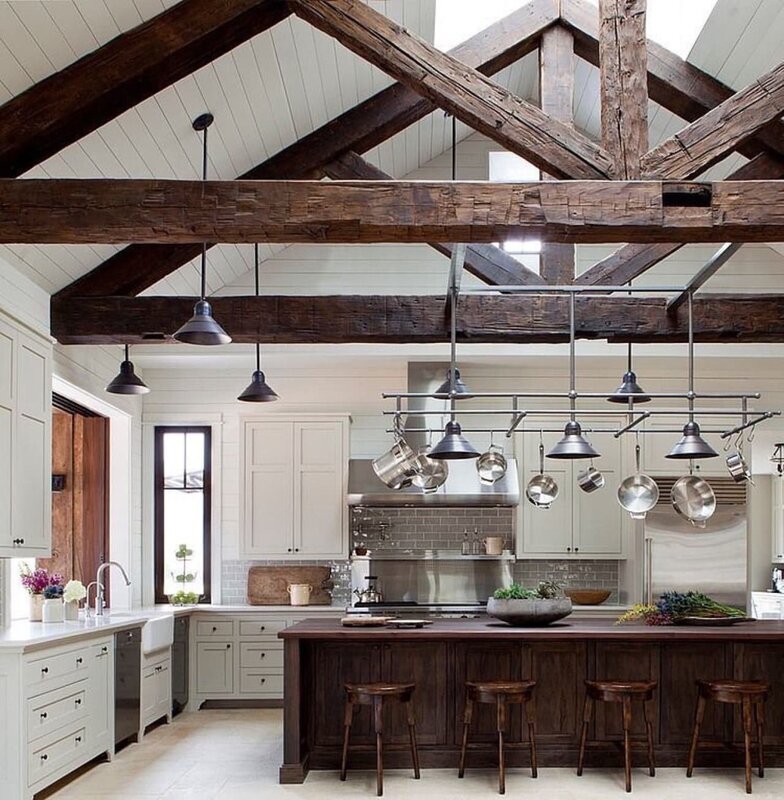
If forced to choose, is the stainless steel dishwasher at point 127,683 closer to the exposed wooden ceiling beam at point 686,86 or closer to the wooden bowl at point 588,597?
the wooden bowl at point 588,597

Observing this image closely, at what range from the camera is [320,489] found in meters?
9.91

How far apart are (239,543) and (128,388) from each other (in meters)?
3.29

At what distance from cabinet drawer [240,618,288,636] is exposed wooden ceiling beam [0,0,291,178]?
503 centimetres

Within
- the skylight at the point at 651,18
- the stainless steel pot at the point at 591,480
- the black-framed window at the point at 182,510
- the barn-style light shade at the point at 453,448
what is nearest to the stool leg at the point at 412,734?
the barn-style light shade at the point at 453,448

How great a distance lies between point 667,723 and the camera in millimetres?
7059

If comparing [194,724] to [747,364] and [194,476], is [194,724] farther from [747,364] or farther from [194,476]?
[747,364]

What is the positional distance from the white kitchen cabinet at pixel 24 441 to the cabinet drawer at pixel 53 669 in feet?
2.05

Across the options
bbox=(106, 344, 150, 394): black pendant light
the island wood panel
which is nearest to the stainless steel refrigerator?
the island wood panel

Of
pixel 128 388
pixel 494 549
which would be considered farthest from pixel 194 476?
pixel 128 388

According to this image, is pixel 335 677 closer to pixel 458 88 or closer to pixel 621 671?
pixel 621 671

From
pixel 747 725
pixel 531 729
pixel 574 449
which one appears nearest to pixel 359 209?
pixel 574 449

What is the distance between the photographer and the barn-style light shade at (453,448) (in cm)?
608

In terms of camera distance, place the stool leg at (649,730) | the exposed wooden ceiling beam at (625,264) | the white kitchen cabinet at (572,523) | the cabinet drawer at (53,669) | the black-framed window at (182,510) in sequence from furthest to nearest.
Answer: the black-framed window at (182,510)
the white kitchen cabinet at (572,523)
the exposed wooden ceiling beam at (625,264)
the stool leg at (649,730)
the cabinet drawer at (53,669)

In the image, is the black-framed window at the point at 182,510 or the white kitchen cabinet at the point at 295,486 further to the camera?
the black-framed window at the point at 182,510
